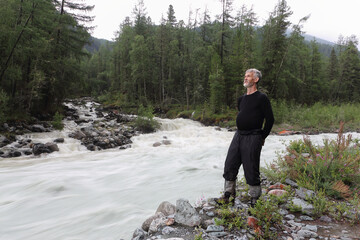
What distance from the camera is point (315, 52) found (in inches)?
1528

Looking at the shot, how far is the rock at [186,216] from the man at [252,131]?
106 cm

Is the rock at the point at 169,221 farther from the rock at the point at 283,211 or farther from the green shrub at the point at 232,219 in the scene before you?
the rock at the point at 283,211

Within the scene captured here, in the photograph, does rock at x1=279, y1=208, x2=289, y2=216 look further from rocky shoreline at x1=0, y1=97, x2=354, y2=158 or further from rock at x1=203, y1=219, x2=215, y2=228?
rocky shoreline at x1=0, y1=97, x2=354, y2=158

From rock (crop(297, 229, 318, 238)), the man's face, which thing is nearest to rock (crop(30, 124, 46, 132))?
the man's face

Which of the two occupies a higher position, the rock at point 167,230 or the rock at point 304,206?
the rock at point 304,206

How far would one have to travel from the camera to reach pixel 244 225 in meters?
3.27

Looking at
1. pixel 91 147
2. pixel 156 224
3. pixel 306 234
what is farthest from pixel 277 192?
pixel 91 147

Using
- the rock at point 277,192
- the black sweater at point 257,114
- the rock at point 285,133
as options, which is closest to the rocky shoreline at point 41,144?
the rock at point 277,192

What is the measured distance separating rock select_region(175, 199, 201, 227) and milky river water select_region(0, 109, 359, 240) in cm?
111

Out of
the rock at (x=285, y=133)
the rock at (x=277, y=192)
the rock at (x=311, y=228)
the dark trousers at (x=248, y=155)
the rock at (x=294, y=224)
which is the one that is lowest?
the rock at (x=285, y=133)

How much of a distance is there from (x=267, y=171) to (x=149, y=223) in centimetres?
347

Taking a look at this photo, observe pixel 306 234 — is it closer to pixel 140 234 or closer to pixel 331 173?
pixel 331 173

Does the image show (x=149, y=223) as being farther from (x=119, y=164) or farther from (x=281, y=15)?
(x=281, y=15)

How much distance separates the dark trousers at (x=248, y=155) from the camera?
3592 mm
